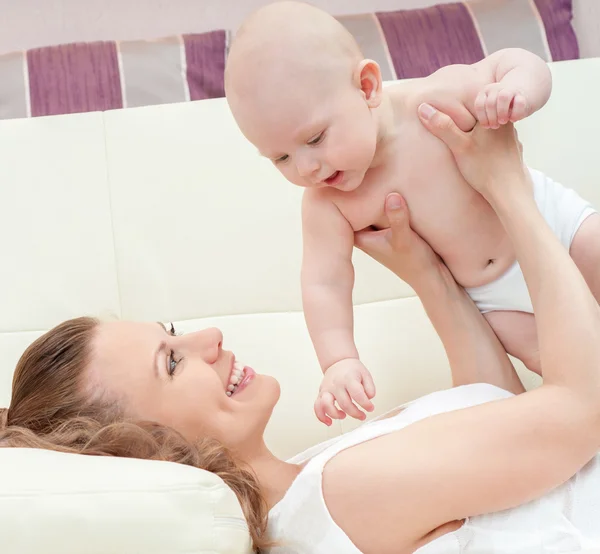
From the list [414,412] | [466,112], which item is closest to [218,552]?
[414,412]

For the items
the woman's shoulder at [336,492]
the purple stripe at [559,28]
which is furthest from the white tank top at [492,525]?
the purple stripe at [559,28]

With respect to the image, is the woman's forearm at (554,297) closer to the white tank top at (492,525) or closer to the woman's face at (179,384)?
the white tank top at (492,525)

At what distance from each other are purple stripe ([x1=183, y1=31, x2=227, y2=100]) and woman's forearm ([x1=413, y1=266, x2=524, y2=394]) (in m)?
0.93

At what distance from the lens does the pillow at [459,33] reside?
2.09m

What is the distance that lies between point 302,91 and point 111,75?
109 cm

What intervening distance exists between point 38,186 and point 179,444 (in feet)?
3.18

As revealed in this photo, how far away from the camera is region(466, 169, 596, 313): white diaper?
4.45ft

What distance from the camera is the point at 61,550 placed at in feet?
3.06

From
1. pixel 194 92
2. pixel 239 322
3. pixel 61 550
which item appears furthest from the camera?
pixel 194 92

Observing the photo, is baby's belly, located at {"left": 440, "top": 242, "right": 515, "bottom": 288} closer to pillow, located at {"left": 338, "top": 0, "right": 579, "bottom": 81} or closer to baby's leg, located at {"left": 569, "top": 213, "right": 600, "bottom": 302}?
baby's leg, located at {"left": 569, "top": 213, "right": 600, "bottom": 302}

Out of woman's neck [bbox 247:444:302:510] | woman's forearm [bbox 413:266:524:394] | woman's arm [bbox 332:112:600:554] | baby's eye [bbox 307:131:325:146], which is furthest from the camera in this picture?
woman's forearm [bbox 413:266:524:394]

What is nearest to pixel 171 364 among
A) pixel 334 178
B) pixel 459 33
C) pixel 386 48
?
pixel 334 178

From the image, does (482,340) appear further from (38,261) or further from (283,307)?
(38,261)

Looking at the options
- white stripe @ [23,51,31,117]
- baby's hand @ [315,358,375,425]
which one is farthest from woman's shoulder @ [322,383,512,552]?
white stripe @ [23,51,31,117]
